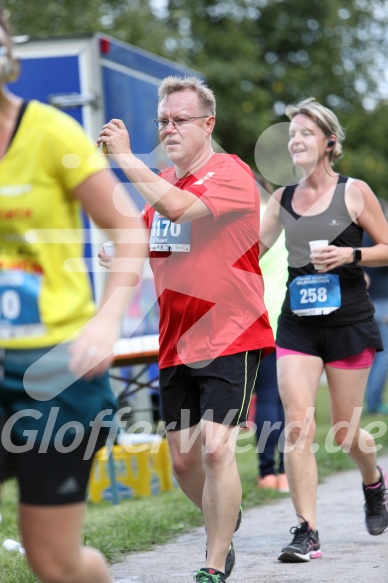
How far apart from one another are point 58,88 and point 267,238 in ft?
14.9

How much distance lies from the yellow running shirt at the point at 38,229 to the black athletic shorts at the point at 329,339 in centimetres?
282

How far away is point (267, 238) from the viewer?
602cm

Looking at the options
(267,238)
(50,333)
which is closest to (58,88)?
(267,238)

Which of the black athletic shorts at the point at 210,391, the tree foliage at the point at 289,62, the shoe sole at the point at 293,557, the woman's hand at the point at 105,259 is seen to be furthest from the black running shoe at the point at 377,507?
the tree foliage at the point at 289,62

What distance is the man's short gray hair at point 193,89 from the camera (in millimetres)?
4902

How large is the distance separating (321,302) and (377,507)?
116 cm

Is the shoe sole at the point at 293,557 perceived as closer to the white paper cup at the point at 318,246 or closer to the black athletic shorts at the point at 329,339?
the black athletic shorts at the point at 329,339

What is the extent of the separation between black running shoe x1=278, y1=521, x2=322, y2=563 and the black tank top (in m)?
1.02

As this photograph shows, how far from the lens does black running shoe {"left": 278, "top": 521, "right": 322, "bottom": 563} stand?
213 inches

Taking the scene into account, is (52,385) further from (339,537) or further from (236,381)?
(339,537)

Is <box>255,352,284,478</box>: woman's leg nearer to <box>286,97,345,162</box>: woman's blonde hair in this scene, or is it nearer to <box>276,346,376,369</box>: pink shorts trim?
<box>276,346,376,369</box>: pink shorts trim

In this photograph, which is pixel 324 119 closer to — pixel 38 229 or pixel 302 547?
pixel 302 547

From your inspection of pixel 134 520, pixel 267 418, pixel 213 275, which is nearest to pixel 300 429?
pixel 213 275

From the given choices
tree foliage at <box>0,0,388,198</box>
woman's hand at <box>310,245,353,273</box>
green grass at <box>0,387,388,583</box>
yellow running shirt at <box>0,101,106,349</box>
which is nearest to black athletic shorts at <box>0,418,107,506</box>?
yellow running shirt at <box>0,101,106,349</box>
